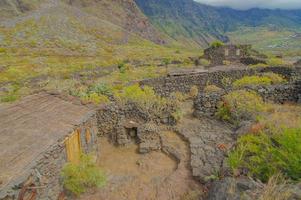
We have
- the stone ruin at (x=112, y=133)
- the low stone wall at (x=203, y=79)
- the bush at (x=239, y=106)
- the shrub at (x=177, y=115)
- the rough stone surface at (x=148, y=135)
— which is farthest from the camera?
the low stone wall at (x=203, y=79)

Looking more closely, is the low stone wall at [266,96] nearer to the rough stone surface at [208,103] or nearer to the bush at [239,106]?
the rough stone surface at [208,103]

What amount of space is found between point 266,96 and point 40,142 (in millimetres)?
13217

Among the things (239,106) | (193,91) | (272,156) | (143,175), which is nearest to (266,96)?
(239,106)

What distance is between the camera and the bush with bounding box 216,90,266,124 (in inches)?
600

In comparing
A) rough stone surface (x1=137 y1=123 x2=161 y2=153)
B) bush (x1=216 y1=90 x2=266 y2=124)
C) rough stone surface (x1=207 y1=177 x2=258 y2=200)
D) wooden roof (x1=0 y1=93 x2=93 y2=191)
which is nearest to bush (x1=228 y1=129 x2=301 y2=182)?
rough stone surface (x1=207 y1=177 x2=258 y2=200)

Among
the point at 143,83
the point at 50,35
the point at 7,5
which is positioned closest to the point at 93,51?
the point at 50,35

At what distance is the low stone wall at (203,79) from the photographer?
79.7 feet

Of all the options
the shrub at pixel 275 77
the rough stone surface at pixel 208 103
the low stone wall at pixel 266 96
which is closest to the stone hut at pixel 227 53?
the shrub at pixel 275 77

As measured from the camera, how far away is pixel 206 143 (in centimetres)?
1351

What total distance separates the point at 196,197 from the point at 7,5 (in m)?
123

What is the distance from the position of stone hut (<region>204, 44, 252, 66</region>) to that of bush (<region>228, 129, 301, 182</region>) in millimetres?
32861

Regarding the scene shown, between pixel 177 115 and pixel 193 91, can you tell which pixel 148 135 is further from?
pixel 193 91

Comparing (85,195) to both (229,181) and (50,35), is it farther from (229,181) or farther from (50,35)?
(50,35)

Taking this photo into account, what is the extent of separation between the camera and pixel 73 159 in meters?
10.5
